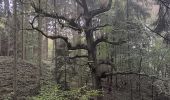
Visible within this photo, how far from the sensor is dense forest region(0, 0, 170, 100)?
13484 mm

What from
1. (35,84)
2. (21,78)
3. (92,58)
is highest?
(92,58)

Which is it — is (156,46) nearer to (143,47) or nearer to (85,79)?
(143,47)

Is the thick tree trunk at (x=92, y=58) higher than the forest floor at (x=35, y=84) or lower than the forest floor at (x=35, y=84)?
higher

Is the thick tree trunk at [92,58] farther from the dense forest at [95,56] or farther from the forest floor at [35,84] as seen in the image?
the forest floor at [35,84]

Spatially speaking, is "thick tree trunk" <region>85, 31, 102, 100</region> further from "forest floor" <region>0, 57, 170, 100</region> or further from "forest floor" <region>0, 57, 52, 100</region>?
"forest floor" <region>0, 57, 52, 100</region>

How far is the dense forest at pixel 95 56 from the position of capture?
44.2 feet

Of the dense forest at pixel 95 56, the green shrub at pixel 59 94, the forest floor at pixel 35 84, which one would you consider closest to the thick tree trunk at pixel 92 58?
the dense forest at pixel 95 56

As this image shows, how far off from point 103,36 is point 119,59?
18.6ft

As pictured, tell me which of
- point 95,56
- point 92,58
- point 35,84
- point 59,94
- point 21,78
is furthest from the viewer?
point 21,78

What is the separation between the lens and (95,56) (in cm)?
1404

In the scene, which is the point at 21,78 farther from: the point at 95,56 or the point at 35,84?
the point at 95,56

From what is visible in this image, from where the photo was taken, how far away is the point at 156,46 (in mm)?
17953

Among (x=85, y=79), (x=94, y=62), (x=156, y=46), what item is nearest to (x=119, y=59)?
(x=156, y=46)

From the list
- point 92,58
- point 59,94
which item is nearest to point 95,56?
point 92,58
